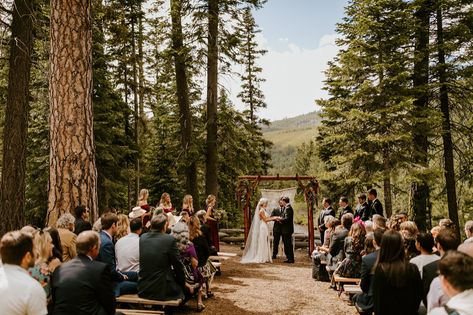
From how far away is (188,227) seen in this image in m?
6.96

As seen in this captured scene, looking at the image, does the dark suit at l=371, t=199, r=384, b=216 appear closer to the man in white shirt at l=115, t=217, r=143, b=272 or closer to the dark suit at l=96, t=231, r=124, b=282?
the man in white shirt at l=115, t=217, r=143, b=272

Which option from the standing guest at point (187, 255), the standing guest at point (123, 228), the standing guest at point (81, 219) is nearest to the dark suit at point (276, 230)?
the standing guest at point (187, 255)

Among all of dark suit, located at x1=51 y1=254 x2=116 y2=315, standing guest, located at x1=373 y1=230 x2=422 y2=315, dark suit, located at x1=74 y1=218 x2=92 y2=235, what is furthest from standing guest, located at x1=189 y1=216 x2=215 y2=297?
standing guest, located at x1=373 y1=230 x2=422 y2=315

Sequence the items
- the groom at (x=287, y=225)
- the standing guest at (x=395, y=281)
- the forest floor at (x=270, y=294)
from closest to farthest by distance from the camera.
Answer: the standing guest at (x=395, y=281) → the forest floor at (x=270, y=294) → the groom at (x=287, y=225)

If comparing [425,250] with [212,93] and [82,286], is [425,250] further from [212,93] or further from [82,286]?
[212,93]

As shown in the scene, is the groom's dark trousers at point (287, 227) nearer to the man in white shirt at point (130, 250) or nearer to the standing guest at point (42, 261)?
the man in white shirt at point (130, 250)

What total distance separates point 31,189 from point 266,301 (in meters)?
9.86

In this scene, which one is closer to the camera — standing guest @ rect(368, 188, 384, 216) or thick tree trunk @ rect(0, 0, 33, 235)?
thick tree trunk @ rect(0, 0, 33, 235)

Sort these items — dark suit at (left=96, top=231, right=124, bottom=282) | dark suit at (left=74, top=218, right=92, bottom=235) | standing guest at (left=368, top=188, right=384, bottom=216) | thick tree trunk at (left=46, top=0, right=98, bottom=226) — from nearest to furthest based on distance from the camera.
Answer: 1. dark suit at (left=96, top=231, right=124, bottom=282)
2. dark suit at (left=74, top=218, right=92, bottom=235)
3. thick tree trunk at (left=46, top=0, right=98, bottom=226)
4. standing guest at (left=368, top=188, right=384, bottom=216)

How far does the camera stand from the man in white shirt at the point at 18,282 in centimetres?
259

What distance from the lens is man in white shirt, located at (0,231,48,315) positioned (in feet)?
8.50

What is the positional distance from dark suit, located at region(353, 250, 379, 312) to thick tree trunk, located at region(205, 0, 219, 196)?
29.5ft

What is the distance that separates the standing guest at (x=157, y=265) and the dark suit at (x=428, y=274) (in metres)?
3.14

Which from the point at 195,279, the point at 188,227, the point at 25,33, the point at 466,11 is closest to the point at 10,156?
the point at 25,33
